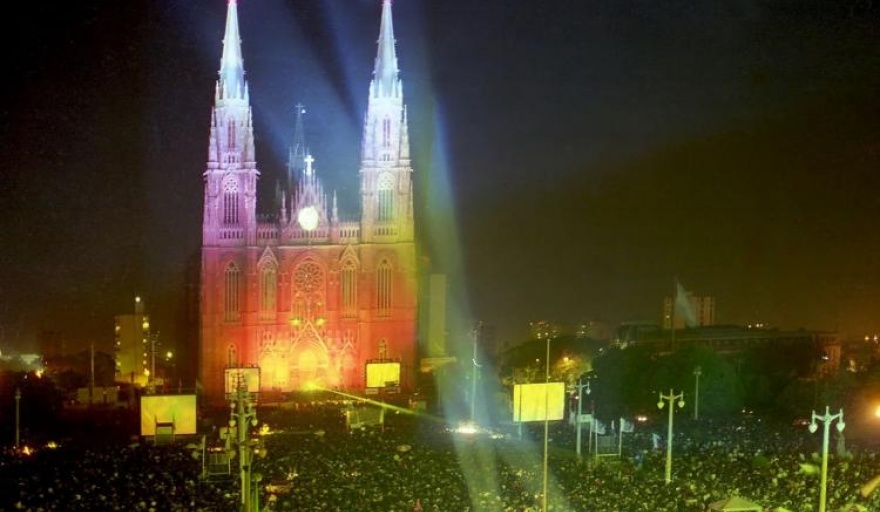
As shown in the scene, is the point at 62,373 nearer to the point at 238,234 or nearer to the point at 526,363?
the point at 238,234

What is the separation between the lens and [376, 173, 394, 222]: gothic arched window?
48.2 meters

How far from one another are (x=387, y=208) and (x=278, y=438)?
58.8 feet

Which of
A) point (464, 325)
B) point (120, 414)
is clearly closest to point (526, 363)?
point (464, 325)

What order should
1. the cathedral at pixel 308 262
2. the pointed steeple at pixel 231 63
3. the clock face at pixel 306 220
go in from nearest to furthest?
the cathedral at pixel 308 262 → the pointed steeple at pixel 231 63 → the clock face at pixel 306 220

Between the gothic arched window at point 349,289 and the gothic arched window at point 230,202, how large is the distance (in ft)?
20.1

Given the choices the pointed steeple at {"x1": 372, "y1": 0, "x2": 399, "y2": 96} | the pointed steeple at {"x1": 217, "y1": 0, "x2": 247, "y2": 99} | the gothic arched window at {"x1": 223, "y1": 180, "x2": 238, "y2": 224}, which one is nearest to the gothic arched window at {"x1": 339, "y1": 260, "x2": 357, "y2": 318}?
the gothic arched window at {"x1": 223, "y1": 180, "x2": 238, "y2": 224}

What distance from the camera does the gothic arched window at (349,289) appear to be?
48.2 meters

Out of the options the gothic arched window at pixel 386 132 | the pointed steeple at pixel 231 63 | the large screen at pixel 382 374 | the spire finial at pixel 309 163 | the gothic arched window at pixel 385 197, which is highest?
the pointed steeple at pixel 231 63

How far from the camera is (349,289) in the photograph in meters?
48.3

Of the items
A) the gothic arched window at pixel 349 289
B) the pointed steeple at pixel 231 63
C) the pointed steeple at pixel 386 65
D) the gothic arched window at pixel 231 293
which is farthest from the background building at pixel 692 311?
the pointed steeple at pixel 231 63

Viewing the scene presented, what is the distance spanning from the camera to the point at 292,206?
48094 mm

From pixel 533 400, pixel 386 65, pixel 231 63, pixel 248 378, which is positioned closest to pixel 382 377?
pixel 248 378

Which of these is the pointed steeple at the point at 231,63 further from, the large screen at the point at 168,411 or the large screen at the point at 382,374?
the large screen at the point at 168,411

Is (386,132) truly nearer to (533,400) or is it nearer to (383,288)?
(383,288)
